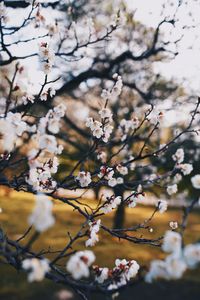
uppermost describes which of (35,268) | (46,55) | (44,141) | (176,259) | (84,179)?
(46,55)

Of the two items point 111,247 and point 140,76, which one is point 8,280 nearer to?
point 111,247

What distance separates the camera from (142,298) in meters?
10.4

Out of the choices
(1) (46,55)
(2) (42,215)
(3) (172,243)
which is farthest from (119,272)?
(1) (46,55)

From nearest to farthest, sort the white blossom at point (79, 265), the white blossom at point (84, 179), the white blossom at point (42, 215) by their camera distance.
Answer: the white blossom at point (42, 215) < the white blossom at point (79, 265) < the white blossom at point (84, 179)

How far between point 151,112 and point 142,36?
26.7 feet

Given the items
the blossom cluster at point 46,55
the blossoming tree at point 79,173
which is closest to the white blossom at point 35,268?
the blossoming tree at point 79,173

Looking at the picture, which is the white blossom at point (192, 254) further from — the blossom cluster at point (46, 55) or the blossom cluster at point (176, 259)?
the blossom cluster at point (46, 55)

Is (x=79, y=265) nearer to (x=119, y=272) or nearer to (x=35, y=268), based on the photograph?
(x=35, y=268)

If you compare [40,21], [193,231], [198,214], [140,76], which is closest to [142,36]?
[140,76]

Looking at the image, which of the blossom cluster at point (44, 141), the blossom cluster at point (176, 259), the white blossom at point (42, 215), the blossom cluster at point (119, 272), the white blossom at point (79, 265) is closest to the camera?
the white blossom at point (42, 215)

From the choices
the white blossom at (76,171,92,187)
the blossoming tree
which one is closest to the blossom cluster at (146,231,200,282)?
the blossoming tree

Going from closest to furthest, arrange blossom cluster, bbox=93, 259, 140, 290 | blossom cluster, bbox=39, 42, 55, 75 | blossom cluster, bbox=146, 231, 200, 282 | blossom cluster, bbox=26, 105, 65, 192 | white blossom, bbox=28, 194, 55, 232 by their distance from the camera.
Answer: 1. white blossom, bbox=28, 194, 55, 232
2. blossom cluster, bbox=146, 231, 200, 282
3. blossom cluster, bbox=26, 105, 65, 192
4. blossom cluster, bbox=93, 259, 140, 290
5. blossom cluster, bbox=39, 42, 55, 75

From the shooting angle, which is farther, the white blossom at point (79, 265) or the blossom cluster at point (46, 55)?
the blossom cluster at point (46, 55)

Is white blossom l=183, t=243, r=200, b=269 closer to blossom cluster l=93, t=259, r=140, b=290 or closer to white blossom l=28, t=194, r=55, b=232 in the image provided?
white blossom l=28, t=194, r=55, b=232
